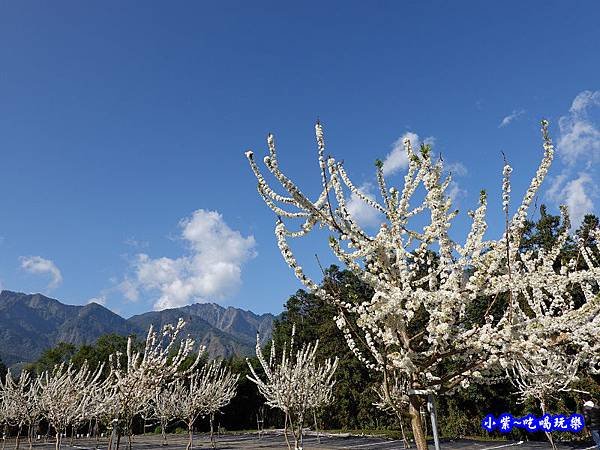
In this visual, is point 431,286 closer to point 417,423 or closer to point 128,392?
point 417,423

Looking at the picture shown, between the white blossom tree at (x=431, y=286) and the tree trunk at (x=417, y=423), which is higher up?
the white blossom tree at (x=431, y=286)

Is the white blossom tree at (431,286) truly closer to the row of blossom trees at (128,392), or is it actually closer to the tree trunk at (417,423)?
the tree trunk at (417,423)

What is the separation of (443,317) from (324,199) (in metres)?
1.44

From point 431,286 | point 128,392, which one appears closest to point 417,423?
point 431,286

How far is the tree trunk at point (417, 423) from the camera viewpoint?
4082 mm

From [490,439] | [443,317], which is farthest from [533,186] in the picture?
[490,439]

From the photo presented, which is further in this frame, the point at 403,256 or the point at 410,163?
the point at 410,163

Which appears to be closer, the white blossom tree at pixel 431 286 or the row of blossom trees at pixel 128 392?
the white blossom tree at pixel 431 286

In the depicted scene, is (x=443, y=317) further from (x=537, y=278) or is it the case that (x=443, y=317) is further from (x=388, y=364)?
(x=537, y=278)

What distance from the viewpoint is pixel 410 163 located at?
15.6ft

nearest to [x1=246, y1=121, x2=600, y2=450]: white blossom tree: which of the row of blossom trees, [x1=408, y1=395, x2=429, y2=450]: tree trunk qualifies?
[x1=408, y1=395, x2=429, y2=450]: tree trunk

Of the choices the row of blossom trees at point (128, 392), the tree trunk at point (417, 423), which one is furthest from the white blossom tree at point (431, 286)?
the row of blossom trees at point (128, 392)

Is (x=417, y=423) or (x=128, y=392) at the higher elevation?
(x=128, y=392)

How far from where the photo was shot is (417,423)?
4.19m
